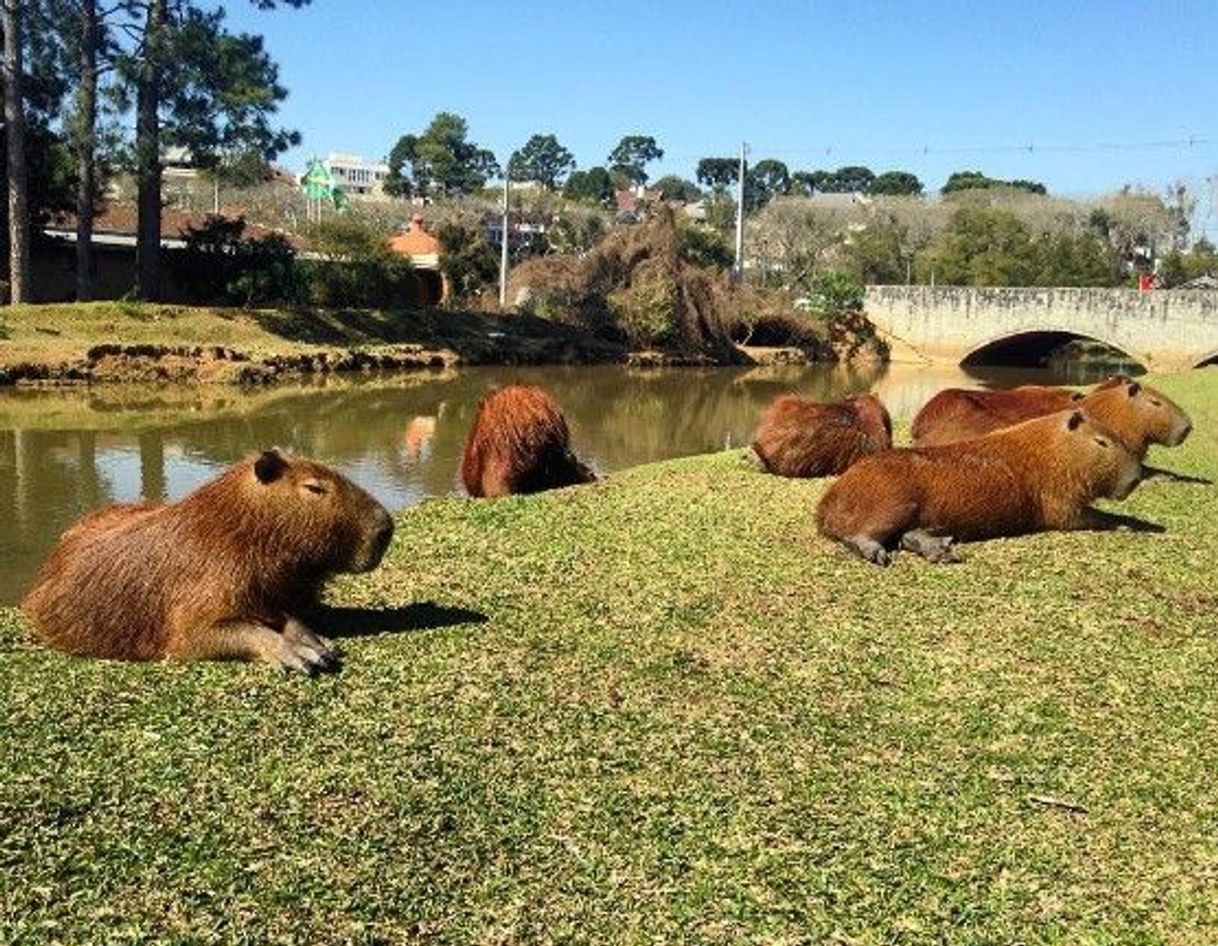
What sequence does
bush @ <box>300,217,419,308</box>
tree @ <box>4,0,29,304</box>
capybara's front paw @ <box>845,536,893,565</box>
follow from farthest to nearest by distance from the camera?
bush @ <box>300,217,419,308</box> < tree @ <box>4,0,29,304</box> < capybara's front paw @ <box>845,536,893,565</box>

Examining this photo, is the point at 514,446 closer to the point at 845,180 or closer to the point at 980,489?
the point at 980,489

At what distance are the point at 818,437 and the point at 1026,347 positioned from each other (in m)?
38.9

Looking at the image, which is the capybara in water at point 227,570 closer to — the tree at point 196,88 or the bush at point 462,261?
the tree at point 196,88

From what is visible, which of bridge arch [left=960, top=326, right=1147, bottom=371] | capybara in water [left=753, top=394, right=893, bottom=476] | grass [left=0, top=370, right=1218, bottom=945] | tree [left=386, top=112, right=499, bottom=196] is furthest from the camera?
tree [left=386, top=112, right=499, bottom=196]

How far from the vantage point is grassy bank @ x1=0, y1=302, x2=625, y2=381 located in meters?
21.8

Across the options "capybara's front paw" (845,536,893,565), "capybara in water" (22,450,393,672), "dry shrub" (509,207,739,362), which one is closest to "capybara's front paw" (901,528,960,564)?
"capybara's front paw" (845,536,893,565)

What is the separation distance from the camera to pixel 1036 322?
134 feet

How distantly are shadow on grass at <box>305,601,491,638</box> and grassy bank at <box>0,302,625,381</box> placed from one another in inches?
690

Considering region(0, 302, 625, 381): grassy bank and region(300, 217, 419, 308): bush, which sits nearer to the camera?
region(0, 302, 625, 381): grassy bank

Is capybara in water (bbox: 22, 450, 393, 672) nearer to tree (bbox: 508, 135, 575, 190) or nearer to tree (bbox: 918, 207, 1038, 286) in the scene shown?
tree (bbox: 918, 207, 1038, 286)

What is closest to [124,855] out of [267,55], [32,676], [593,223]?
[32,676]

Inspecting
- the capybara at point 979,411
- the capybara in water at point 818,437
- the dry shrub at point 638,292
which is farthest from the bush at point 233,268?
the capybara at point 979,411

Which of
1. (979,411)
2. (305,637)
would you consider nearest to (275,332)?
(979,411)

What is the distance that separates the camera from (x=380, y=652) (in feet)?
14.6
